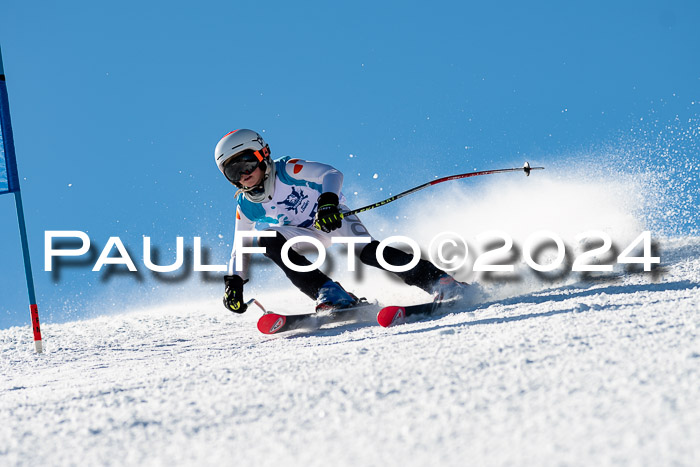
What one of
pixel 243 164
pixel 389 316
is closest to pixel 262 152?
pixel 243 164

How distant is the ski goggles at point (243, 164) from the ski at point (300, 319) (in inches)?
41.4

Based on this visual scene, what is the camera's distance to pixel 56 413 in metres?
1.86

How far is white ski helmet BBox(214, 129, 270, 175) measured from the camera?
4227 mm

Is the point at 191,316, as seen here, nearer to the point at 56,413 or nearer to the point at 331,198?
the point at 331,198

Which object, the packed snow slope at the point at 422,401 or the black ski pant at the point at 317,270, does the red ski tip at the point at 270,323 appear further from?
the packed snow slope at the point at 422,401

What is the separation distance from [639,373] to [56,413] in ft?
5.66

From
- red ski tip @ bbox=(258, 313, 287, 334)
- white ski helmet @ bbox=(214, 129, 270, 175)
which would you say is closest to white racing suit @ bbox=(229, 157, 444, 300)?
white ski helmet @ bbox=(214, 129, 270, 175)

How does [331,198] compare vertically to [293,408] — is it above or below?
above

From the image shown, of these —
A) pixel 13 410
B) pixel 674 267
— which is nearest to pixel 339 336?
pixel 13 410

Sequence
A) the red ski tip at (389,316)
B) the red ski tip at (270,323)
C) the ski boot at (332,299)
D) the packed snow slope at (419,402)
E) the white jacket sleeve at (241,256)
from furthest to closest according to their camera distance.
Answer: the white jacket sleeve at (241,256) < the ski boot at (332,299) < the red ski tip at (270,323) < the red ski tip at (389,316) < the packed snow slope at (419,402)

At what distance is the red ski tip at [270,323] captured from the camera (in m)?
3.95

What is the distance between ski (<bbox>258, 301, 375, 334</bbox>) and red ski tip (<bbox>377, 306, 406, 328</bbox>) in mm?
555

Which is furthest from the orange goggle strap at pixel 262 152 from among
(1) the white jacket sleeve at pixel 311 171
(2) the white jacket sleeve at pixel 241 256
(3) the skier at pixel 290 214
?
(2) the white jacket sleeve at pixel 241 256

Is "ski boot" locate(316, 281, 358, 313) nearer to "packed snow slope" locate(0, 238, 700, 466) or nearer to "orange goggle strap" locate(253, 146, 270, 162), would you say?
"orange goggle strap" locate(253, 146, 270, 162)
